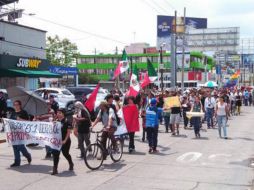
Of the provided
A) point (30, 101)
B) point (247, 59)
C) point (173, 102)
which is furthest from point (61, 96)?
point (247, 59)

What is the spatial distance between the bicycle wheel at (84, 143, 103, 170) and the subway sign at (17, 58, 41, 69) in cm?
2575

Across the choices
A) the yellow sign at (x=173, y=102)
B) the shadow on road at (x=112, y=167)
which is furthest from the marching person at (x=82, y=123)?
the yellow sign at (x=173, y=102)

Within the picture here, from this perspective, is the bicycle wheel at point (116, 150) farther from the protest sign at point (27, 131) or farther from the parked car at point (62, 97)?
the parked car at point (62, 97)

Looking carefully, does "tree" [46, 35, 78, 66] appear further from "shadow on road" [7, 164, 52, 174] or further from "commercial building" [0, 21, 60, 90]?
"shadow on road" [7, 164, 52, 174]

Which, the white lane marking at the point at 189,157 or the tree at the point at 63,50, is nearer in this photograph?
the white lane marking at the point at 189,157

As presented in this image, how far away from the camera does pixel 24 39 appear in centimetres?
3828

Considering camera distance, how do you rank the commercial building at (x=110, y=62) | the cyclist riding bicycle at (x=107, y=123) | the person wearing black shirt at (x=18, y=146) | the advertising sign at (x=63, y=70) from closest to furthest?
1. the person wearing black shirt at (x=18, y=146)
2. the cyclist riding bicycle at (x=107, y=123)
3. the advertising sign at (x=63, y=70)
4. the commercial building at (x=110, y=62)

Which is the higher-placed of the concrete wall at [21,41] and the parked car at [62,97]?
the concrete wall at [21,41]

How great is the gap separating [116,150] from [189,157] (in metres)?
2.29

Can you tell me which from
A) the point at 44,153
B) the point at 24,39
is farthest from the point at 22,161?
the point at 24,39

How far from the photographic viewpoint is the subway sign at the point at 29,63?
1407 inches

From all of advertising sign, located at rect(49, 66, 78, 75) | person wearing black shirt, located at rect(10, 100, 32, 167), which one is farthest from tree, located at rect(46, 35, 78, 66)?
person wearing black shirt, located at rect(10, 100, 32, 167)

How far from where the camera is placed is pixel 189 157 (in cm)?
1313

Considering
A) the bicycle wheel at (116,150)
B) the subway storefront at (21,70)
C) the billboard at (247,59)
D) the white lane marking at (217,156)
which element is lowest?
the white lane marking at (217,156)
